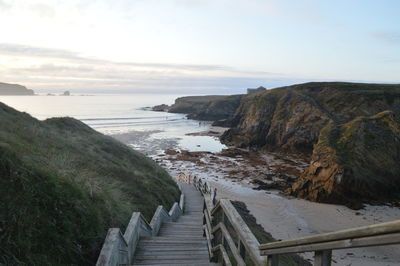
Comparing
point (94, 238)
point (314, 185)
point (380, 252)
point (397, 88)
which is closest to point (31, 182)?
point (94, 238)

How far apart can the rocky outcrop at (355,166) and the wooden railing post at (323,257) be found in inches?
704

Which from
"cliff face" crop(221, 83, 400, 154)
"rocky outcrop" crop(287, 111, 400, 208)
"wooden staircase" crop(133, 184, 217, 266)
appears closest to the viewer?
"wooden staircase" crop(133, 184, 217, 266)

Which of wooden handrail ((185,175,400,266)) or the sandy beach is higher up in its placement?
wooden handrail ((185,175,400,266))

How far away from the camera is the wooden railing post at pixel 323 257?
1.80 meters

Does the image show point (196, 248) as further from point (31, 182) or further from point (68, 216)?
point (31, 182)

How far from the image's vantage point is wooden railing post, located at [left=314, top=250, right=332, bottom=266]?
180 cm

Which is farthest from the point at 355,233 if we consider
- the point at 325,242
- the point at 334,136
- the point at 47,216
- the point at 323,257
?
the point at 334,136

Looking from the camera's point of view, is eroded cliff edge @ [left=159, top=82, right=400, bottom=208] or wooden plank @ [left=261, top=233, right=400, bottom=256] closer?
wooden plank @ [left=261, top=233, right=400, bottom=256]

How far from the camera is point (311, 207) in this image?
1734cm

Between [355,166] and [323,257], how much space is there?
19.6 metres

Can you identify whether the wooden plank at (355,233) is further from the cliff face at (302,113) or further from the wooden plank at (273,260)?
the cliff face at (302,113)

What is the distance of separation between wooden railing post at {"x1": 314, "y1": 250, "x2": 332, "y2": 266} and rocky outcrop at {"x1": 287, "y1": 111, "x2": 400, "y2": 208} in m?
17.9

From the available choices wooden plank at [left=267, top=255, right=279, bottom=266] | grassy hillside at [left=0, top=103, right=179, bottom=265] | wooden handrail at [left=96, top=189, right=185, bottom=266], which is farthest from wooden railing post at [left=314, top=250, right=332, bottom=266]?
grassy hillside at [left=0, top=103, right=179, bottom=265]

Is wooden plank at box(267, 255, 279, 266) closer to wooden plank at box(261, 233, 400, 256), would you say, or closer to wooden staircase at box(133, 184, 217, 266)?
wooden plank at box(261, 233, 400, 256)
